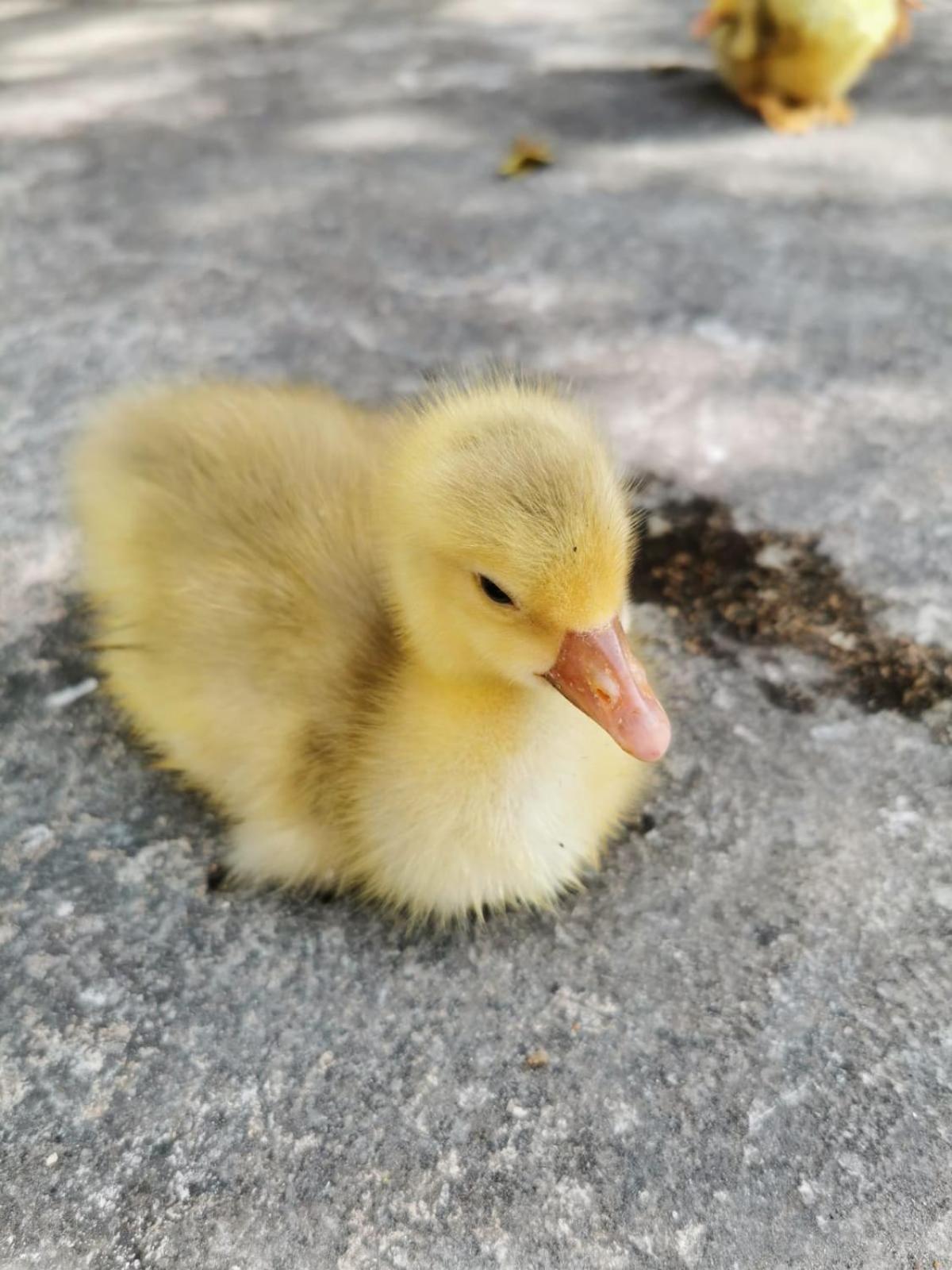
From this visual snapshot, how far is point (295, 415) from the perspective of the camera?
1.50 meters

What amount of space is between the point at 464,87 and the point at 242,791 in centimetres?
241

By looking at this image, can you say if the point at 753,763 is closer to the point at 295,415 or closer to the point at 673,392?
the point at 295,415

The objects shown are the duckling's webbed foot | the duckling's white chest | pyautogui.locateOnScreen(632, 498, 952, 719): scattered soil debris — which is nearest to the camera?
the duckling's white chest

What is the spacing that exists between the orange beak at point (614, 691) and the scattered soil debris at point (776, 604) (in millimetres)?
458

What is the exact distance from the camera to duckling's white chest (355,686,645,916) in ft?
4.08

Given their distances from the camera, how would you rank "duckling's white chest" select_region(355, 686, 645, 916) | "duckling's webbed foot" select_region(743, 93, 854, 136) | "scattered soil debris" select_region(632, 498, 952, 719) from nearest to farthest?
1. "duckling's white chest" select_region(355, 686, 645, 916)
2. "scattered soil debris" select_region(632, 498, 952, 719)
3. "duckling's webbed foot" select_region(743, 93, 854, 136)

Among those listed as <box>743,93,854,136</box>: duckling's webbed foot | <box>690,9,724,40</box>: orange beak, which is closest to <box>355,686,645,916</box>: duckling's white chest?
<box>743,93,854,136</box>: duckling's webbed foot

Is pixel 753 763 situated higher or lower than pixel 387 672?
lower

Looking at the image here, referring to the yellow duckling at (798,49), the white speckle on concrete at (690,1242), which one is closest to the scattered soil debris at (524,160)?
the yellow duckling at (798,49)

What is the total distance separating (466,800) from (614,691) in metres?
→ 0.23

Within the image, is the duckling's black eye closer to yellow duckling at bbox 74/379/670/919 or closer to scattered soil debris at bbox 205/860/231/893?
yellow duckling at bbox 74/379/670/919

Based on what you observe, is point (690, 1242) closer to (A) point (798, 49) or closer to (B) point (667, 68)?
(A) point (798, 49)

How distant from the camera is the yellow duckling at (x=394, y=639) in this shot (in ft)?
3.67

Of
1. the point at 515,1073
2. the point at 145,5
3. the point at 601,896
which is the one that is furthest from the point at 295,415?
the point at 145,5
